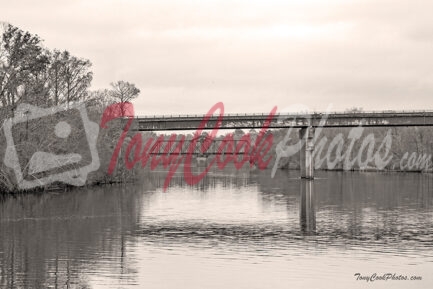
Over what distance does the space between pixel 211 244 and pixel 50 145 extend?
41.2 m

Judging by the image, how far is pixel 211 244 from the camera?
1383 inches

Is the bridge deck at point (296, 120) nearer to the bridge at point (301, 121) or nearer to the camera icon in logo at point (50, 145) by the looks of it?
the bridge at point (301, 121)

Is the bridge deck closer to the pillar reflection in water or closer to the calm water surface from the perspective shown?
the pillar reflection in water

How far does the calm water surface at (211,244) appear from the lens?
2645 cm

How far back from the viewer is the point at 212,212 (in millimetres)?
53250

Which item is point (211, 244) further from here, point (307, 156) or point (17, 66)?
point (307, 156)

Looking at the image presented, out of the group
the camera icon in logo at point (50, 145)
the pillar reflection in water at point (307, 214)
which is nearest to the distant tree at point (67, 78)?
the camera icon in logo at point (50, 145)

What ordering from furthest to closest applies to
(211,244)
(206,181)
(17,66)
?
(206,181)
(17,66)
(211,244)

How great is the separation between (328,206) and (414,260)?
28.2 meters

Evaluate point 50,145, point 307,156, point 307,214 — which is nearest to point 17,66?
point 50,145

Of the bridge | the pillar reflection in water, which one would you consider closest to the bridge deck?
the bridge

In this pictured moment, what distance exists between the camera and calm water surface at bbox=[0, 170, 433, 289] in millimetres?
26453

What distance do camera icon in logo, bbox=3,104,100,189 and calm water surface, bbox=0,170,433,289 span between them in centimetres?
759

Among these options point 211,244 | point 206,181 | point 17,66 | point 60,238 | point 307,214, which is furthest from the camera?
point 206,181
